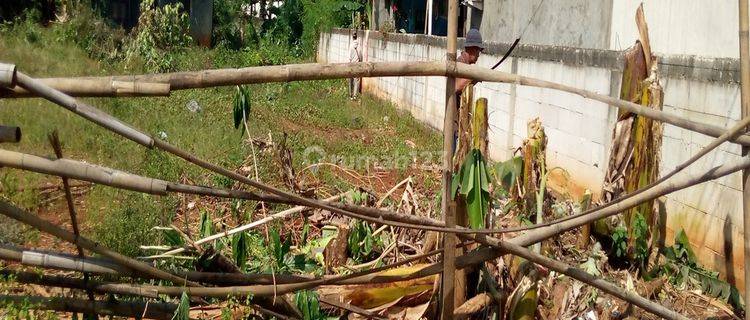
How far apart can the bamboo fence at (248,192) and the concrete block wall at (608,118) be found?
1.92 metres

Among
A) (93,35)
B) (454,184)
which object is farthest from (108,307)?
(93,35)

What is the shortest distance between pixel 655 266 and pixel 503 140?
4.10 metres

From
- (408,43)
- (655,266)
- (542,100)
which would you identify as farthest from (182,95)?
(655,266)

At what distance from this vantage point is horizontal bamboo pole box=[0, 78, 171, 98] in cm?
303

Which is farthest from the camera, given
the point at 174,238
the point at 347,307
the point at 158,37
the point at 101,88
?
the point at 158,37

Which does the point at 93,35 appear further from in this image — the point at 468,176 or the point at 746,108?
the point at 746,108

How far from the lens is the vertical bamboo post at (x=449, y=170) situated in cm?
322

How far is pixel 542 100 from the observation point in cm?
855

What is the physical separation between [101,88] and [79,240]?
626 millimetres

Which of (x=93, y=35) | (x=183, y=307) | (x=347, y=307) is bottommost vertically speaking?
(x=347, y=307)

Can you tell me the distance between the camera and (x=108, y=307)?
3.59 metres

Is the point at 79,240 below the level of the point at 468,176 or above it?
below

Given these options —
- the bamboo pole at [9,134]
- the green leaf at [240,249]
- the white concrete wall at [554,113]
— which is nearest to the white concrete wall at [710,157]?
the white concrete wall at [554,113]

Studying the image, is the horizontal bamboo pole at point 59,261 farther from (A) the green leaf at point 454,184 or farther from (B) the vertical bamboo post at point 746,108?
(B) the vertical bamboo post at point 746,108
